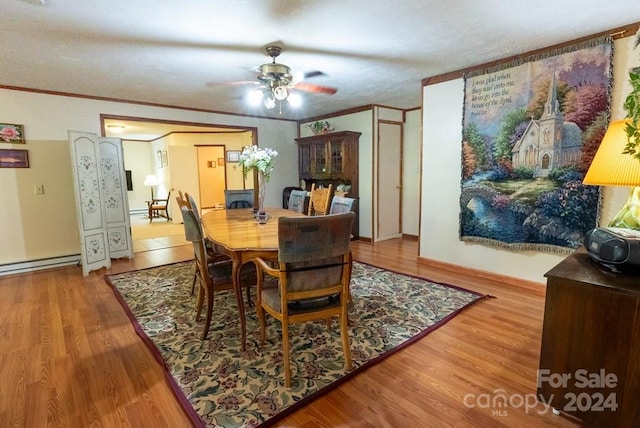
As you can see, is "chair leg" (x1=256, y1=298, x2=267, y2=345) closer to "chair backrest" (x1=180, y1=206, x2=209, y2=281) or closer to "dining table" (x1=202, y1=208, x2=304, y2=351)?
"dining table" (x1=202, y1=208, x2=304, y2=351)

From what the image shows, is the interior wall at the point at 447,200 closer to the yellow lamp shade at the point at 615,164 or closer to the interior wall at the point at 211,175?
the yellow lamp shade at the point at 615,164

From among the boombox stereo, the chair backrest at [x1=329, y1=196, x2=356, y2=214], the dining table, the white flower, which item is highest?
the white flower

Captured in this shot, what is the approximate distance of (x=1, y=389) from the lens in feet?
6.15

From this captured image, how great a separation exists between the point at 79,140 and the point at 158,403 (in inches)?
139

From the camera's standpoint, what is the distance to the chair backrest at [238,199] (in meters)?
4.58

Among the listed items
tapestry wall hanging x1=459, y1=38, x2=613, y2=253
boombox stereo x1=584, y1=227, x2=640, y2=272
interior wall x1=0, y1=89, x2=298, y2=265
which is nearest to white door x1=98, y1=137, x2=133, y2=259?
interior wall x1=0, y1=89, x2=298, y2=265

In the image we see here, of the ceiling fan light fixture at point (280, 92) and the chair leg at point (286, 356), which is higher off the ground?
the ceiling fan light fixture at point (280, 92)

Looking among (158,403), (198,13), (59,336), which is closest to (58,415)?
(158,403)

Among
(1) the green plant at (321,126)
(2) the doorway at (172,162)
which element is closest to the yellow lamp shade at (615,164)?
(1) the green plant at (321,126)

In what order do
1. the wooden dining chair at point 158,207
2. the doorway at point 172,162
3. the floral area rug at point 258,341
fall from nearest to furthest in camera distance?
the floral area rug at point 258,341, the doorway at point 172,162, the wooden dining chair at point 158,207

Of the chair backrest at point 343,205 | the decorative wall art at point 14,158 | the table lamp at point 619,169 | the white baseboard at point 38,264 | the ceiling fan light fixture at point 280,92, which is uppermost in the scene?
the ceiling fan light fixture at point 280,92

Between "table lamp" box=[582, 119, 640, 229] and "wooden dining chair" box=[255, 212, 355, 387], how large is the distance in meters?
1.31

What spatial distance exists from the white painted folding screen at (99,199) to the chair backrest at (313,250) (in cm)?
346

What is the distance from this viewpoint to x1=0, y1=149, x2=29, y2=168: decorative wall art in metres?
3.92
